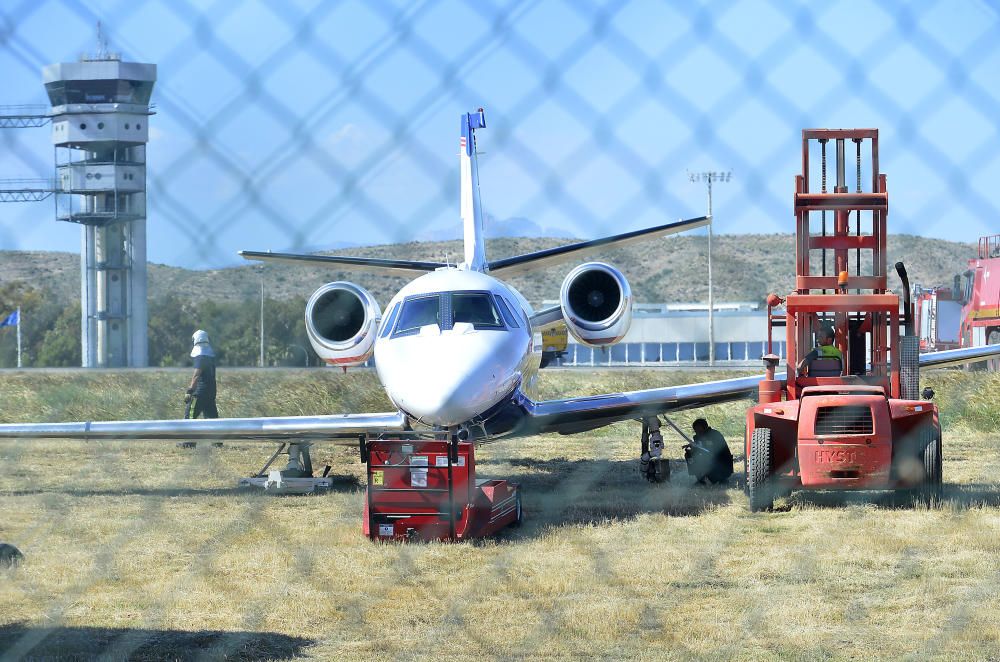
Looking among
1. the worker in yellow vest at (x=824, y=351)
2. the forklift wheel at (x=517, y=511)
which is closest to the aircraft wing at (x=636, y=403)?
the worker in yellow vest at (x=824, y=351)

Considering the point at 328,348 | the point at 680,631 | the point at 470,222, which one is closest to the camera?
the point at 680,631

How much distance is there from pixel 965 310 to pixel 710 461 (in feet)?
53.0

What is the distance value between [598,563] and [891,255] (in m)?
4.92

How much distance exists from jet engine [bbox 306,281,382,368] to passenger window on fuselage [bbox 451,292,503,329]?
290cm

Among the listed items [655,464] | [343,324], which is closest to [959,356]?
[655,464]

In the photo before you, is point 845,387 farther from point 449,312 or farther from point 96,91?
point 96,91

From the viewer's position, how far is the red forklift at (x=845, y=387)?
10.7 metres

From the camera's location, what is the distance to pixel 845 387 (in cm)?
1144

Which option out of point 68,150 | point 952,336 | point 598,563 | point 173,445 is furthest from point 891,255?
point 952,336

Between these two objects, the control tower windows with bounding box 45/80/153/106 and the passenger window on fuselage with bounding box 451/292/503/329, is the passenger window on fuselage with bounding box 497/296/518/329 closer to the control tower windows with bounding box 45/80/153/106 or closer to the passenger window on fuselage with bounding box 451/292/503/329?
the passenger window on fuselage with bounding box 451/292/503/329

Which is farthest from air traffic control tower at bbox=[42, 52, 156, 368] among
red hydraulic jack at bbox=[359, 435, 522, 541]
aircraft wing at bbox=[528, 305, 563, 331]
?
aircraft wing at bbox=[528, 305, 563, 331]

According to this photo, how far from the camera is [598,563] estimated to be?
8.32 m

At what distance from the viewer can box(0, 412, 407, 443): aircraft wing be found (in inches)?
508

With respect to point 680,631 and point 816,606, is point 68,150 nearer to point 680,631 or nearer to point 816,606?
point 680,631
